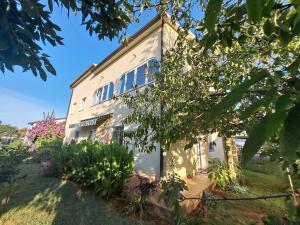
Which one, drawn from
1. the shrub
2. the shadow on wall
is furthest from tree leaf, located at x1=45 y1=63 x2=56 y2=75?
the shrub

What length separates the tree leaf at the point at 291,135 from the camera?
1.81ft

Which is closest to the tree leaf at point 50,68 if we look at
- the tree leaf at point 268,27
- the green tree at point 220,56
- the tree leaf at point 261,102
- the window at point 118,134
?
the green tree at point 220,56

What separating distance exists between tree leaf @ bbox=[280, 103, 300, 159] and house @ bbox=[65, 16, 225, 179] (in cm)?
885

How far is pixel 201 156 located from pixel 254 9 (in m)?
16.1

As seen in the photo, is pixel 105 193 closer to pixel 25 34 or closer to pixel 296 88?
pixel 25 34

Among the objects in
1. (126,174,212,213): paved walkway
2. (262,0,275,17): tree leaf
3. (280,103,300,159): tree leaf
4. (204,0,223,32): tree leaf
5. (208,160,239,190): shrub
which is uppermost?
(262,0,275,17): tree leaf

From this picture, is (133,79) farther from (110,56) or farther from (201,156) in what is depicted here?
(201,156)

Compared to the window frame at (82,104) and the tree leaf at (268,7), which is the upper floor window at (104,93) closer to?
the window frame at (82,104)

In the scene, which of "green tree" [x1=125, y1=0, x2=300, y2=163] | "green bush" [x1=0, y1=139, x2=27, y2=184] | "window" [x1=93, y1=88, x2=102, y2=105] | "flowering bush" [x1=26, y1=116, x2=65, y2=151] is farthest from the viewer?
"flowering bush" [x1=26, y1=116, x2=65, y2=151]

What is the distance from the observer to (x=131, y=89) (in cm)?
1625

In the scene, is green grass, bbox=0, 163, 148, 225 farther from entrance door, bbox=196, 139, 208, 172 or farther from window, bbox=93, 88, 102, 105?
window, bbox=93, 88, 102, 105

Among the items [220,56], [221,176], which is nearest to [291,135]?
[220,56]

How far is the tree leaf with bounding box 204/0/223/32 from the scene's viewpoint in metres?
0.85

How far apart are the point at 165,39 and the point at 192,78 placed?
773 cm
